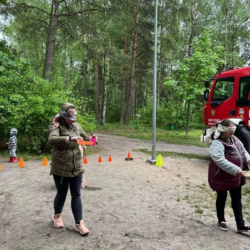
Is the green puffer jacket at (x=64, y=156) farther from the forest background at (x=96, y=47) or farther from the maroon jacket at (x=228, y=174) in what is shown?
the forest background at (x=96, y=47)

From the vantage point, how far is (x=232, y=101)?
7.80 meters

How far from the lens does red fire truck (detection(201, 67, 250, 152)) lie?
741 cm

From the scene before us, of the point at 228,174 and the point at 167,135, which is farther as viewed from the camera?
the point at 167,135

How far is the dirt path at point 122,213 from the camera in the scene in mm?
3172

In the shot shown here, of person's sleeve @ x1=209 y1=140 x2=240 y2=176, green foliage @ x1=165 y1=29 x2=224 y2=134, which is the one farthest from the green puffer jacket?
green foliage @ x1=165 y1=29 x2=224 y2=134

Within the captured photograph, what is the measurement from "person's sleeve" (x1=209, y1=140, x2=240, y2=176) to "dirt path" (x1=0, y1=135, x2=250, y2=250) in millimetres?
952

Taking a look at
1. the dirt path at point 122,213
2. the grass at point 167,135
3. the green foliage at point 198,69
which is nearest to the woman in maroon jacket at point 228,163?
the dirt path at point 122,213

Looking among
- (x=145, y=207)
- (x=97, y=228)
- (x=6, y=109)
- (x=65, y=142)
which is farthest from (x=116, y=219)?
(x=6, y=109)

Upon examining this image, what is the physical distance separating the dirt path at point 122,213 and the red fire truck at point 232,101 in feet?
6.40

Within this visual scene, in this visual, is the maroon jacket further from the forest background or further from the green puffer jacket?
the forest background

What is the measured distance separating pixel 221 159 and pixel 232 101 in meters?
5.17

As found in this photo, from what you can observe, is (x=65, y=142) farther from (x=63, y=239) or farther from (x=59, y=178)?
(x=63, y=239)

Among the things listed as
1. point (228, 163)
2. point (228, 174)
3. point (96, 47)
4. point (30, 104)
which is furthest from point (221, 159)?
point (96, 47)

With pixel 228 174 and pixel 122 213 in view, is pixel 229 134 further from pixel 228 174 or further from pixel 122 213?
pixel 122 213
